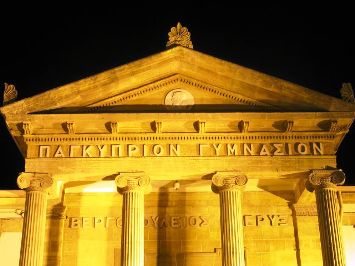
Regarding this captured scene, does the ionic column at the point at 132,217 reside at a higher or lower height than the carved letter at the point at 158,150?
lower

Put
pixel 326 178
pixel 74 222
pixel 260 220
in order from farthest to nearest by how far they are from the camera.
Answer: pixel 260 220 < pixel 74 222 < pixel 326 178

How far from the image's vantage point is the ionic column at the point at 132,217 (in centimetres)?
1922

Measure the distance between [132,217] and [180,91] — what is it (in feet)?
16.2

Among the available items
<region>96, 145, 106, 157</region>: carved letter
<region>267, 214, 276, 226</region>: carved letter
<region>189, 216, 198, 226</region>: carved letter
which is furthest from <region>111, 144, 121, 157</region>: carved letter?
<region>267, 214, 276, 226</region>: carved letter

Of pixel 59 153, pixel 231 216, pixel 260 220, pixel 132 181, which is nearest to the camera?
pixel 231 216

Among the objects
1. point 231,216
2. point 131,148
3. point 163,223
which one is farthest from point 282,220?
point 131,148

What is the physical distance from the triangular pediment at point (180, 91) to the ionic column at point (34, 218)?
244 cm

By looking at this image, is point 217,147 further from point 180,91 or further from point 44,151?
point 44,151

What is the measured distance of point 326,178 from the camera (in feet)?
66.7

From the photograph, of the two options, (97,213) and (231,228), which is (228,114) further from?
(97,213)

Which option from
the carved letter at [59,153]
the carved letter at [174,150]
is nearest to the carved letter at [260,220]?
the carved letter at [174,150]

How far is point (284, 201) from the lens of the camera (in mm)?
24047

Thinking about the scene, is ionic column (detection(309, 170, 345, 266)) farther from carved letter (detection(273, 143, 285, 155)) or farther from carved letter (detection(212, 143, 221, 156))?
carved letter (detection(212, 143, 221, 156))

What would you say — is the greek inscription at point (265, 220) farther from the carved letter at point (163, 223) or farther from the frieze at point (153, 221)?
the carved letter at point (163, 223)
